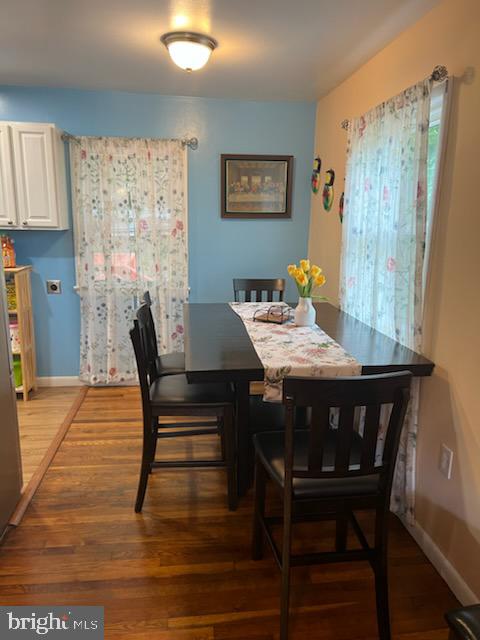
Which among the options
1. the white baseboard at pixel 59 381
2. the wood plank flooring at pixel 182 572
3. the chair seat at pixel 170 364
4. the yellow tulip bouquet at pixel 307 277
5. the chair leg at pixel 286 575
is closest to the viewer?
the chair leg at pixel 286 575

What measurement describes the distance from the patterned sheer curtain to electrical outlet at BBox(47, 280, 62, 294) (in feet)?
0.67

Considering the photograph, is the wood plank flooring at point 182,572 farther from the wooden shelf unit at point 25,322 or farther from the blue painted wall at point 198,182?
the blue painted wall at point 198,182

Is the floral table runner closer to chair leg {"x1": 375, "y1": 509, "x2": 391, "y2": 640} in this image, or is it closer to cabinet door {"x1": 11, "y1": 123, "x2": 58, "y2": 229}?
chair leg {"x1": 375, "y1": 509, "x2": 391, "y2": 640}

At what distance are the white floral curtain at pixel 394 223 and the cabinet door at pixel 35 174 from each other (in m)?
2.15

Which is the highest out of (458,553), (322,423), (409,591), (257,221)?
(257,221)

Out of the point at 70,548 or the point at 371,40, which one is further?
the point at 371,40

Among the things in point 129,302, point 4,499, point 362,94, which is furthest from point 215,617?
point 362,94

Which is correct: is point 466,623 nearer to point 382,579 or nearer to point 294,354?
point 382,579

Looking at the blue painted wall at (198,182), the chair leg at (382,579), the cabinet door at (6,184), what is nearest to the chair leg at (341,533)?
the chair leg at (382,579)

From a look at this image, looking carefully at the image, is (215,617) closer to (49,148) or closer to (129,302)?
(129,302)

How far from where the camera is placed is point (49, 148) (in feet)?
10.8

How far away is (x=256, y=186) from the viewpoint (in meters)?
3.80

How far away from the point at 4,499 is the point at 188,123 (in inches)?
115

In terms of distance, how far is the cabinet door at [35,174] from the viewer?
327 centimetres
